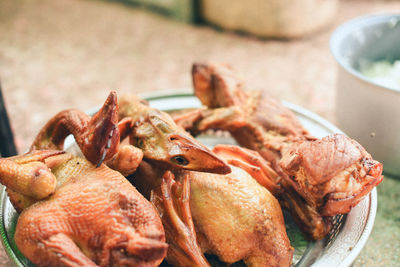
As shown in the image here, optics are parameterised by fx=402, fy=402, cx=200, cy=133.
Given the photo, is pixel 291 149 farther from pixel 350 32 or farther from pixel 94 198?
pixel 350 32

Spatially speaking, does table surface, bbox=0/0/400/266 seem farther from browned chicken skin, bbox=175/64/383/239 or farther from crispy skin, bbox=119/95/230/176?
crispy skin, bbox=119/95/230/176

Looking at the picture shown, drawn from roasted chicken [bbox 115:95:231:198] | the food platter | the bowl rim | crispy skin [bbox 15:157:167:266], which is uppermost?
the bowl rim

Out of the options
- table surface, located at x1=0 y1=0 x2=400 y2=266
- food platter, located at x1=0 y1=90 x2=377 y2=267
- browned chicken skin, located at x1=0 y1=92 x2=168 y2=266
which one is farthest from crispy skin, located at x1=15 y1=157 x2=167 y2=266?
table surface, located at x1=0 y1=0 x2=400 y2=266

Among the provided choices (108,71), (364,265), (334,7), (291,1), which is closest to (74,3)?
(108,71)


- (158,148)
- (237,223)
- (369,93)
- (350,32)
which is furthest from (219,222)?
(350,32)

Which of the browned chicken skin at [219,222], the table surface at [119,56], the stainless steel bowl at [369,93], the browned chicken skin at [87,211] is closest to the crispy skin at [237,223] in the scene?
the browned chicken skin at [219,222]

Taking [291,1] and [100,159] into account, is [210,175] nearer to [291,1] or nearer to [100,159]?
[100,159]

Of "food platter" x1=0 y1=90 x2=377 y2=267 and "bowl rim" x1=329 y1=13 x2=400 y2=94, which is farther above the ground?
"bowl rim" x1=329 y1=13 x2=400 y2=94
